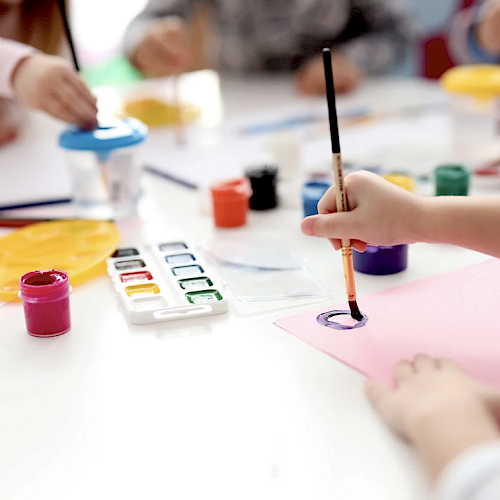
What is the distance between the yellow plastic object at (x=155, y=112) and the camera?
4.25ft

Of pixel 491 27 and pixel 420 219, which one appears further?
pixel 491 27

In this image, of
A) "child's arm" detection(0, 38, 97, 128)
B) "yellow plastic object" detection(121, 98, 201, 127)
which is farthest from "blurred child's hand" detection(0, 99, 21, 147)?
"child's arm" detection(0, 38, 97, 128)

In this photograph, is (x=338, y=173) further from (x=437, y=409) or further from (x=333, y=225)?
(x=437, y=409)

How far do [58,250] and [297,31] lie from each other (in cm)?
120

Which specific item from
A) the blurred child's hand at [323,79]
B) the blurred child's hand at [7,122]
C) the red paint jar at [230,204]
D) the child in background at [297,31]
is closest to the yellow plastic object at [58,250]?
the red paint jar at [230,204]

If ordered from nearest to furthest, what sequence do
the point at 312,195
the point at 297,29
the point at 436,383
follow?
the point at 436,383 → the point at 312,195 → the point at 297,29

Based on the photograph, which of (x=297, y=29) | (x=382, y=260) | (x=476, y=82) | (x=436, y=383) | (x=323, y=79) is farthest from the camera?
(x=297, y=29)

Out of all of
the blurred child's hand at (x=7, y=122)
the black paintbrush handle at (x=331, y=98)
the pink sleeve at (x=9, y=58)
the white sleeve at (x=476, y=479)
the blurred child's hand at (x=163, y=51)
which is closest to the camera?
the white sleeve at (x=476, y=479)

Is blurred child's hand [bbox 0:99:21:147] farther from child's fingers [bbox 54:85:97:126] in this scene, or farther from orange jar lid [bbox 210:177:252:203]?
orange jar lid [bbox 210:177:252:203]

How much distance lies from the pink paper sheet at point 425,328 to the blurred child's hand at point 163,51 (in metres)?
0.83

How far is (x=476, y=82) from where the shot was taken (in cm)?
99

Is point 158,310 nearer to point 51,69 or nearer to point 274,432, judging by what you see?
point 274,432

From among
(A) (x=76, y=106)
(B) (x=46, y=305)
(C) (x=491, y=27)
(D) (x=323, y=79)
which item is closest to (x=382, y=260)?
(B) (x=46, y=305)

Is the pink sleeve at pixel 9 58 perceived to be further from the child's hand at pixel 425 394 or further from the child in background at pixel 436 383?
the child's hand at pixel 425 394
